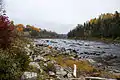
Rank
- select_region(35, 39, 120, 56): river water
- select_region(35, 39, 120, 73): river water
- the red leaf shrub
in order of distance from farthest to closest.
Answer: select_region(35, 39, 120, 56): river water, select_region(35, 39, 120, 73): river water, the red leaf shrub

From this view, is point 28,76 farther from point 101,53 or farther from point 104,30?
point 104,30

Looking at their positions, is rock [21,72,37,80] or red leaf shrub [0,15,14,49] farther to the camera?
red leaf shrub [0,15,14,49]

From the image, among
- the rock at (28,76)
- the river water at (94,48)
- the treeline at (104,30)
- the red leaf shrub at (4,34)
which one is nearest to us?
the rock at (28,76)

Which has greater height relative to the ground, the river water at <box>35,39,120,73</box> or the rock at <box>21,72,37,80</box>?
the rock at <box>21,72,37,80</box>

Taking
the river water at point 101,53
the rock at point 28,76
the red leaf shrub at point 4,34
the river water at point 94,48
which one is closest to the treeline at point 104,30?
the river water at point 94,48

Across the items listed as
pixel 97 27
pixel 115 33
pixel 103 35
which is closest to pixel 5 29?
pixel 115 33

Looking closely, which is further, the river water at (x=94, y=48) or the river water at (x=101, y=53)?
the river water at (x=94, y=48)

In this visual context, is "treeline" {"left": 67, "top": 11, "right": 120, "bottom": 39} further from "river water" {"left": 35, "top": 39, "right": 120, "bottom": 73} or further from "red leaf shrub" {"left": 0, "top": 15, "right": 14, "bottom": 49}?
"red leaf shrub" {"left": 0, "top": 15, "right": 14, "bottom": 49}

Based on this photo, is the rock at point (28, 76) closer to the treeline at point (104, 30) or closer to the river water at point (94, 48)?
the river water at point (94, 48)

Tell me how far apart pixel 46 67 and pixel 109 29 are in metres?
94.3

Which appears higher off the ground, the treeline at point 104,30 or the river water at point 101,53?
the treeline at point 104,30

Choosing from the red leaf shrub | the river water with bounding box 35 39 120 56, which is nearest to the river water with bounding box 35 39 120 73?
the river water with bounding box 35 39 120 56

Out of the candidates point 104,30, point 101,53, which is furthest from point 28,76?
point 104,30

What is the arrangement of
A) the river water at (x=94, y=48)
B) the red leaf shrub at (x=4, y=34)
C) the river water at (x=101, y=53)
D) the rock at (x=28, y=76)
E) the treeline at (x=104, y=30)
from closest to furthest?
1. the rock at (x=28, y=76)
2. the red leaf shrub at (x=4, y=34)
3. the river water at (x=101, y=53)
4. the river water at (x=94, y=48)
5. the treeline at (x=104, y=30)
